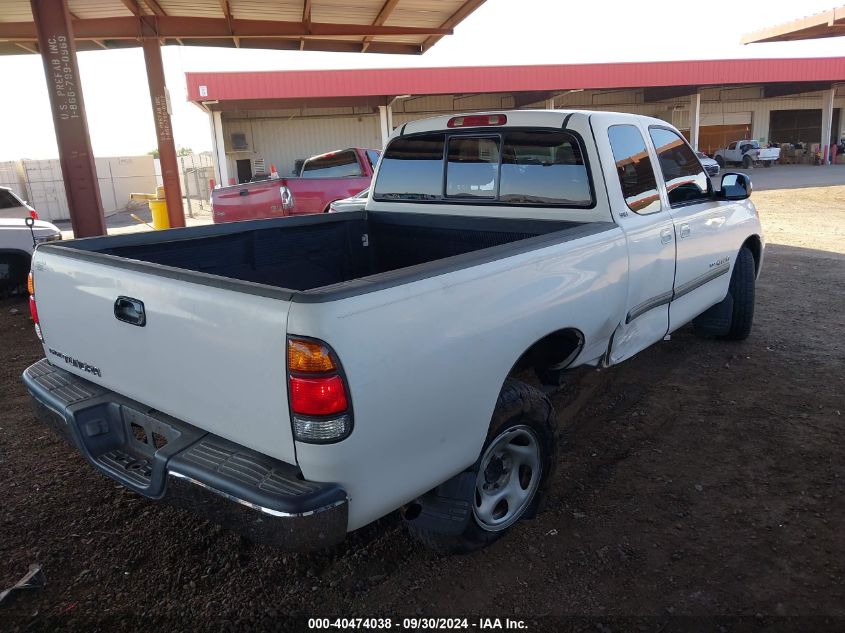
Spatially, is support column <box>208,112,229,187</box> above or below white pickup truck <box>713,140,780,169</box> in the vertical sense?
above

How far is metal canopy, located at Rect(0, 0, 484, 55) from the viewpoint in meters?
11.5

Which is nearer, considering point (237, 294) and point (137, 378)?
point (237, 294)

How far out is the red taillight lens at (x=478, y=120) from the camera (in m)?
4.02

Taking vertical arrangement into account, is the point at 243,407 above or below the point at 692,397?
above

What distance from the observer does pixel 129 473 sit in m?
2.54

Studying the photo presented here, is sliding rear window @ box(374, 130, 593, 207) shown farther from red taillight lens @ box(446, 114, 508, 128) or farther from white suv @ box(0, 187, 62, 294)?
white suv @ box(0, 187, 62, 294)

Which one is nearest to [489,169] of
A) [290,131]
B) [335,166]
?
[335,166]

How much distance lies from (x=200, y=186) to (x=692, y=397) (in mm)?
27959

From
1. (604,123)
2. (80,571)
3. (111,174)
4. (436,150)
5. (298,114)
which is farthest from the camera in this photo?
(298,114)

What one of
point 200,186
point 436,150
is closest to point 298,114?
point 200,186

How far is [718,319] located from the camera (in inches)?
219

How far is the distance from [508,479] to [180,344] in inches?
63.3

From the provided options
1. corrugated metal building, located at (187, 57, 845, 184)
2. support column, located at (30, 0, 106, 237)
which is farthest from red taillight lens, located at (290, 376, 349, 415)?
corrugated metal building, located at (187, 57, 845, 184)

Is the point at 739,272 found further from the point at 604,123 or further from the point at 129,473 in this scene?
the point at 129,473
